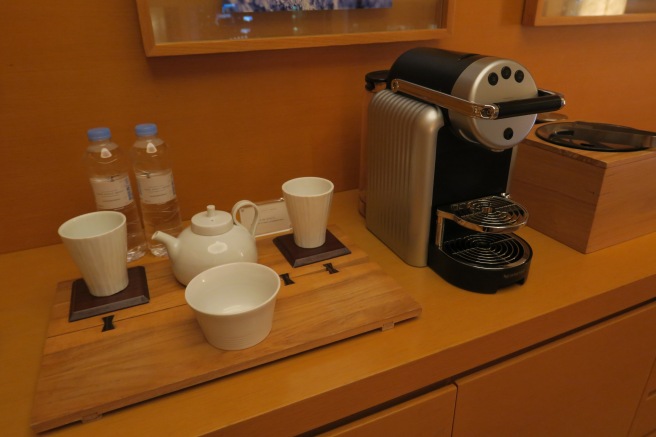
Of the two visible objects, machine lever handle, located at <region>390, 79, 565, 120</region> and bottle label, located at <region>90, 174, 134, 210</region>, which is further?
bottle label, located at <region>90, 174, 134, 210</region>

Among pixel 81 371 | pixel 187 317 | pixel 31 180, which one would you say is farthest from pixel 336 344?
pixel 31 180

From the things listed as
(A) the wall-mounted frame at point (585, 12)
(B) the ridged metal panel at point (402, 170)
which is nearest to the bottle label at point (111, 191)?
(B) the ridged metal panel at point (402, 170)

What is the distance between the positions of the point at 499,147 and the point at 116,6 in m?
0.67

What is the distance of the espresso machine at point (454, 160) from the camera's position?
643mm

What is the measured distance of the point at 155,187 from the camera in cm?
79

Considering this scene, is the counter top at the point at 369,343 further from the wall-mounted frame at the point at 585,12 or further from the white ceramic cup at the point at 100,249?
the wall-mounted frame at the point at 585,12

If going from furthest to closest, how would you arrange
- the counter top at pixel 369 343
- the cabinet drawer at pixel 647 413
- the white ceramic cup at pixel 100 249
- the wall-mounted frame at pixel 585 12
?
the wall-mounted frame at pixel 585 12 → the cabinet drawer at pixel 647 413 → the white ceramic cup at pixel 100 249 → the counter top at pixel 369 343

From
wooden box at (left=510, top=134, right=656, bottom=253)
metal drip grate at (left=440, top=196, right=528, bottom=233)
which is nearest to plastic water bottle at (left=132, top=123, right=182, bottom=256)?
metal drip grate at (left=440, top=196, right=528, bottom=233)

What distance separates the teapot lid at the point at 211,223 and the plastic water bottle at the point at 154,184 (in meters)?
Result: 0.13

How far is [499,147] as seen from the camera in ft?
2.22

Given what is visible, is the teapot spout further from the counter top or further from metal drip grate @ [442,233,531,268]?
metal drip grate @ [442,233,531,268]

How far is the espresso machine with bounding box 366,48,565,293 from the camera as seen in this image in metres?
0.64

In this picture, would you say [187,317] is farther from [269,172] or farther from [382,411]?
[269,172]

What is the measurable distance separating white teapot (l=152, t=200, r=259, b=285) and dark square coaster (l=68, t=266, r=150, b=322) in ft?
0.19
